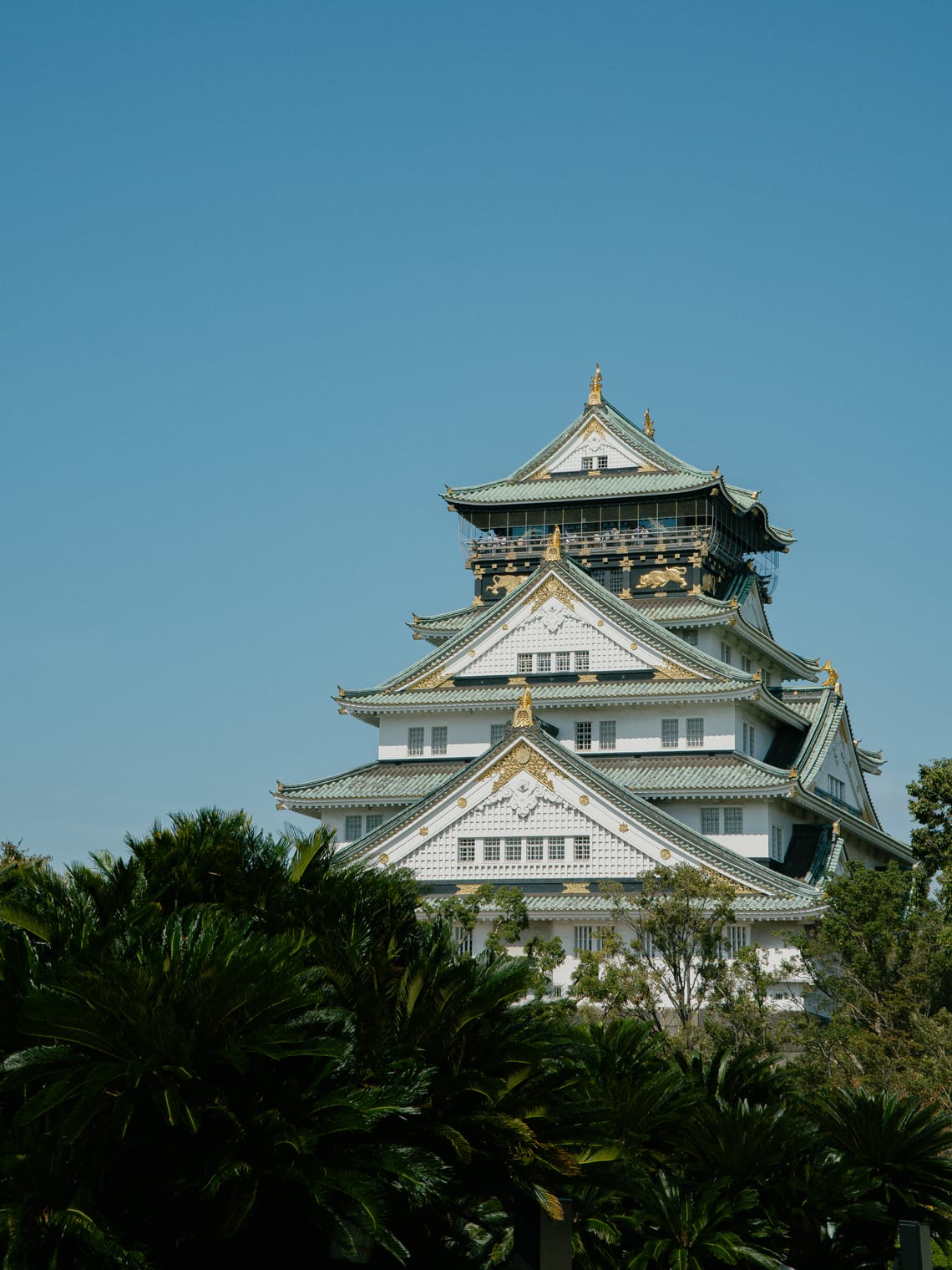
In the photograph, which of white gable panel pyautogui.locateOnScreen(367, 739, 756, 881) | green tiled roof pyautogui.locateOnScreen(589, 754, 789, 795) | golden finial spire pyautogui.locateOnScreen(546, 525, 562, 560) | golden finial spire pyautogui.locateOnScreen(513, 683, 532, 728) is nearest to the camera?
white gable panel pyautogui.locateOnScreen(367, 739, 756, 881)

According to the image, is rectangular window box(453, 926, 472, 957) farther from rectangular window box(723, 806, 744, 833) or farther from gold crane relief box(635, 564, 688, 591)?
gold crane relief box(635, 564, 688, 591)

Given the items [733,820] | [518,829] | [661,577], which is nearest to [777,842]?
[733,820]

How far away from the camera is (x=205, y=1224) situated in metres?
17.8

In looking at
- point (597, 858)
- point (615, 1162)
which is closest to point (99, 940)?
point (615, 1162)

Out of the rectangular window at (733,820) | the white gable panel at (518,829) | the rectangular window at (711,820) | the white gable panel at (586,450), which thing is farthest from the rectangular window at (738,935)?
the white gable panel at (586,450)

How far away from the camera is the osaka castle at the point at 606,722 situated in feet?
169

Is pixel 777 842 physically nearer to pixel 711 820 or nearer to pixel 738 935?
pixel 711 820

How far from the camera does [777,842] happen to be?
179ft

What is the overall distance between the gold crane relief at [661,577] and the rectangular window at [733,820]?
34.2 ft

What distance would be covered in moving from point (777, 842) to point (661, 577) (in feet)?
38.9

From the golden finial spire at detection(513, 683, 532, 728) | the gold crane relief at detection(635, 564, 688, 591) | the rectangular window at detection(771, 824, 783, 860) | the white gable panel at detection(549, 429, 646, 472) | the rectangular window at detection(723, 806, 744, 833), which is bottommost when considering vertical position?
the rectangular window at detection(771, 824, 783, 860)

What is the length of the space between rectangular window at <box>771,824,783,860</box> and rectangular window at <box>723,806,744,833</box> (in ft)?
3.38

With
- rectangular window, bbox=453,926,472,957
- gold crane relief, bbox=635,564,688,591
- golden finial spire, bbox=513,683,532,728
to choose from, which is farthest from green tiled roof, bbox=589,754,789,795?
gold crane relief, bbox=635,564,688,591

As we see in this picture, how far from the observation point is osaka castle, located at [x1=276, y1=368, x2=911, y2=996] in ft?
169
